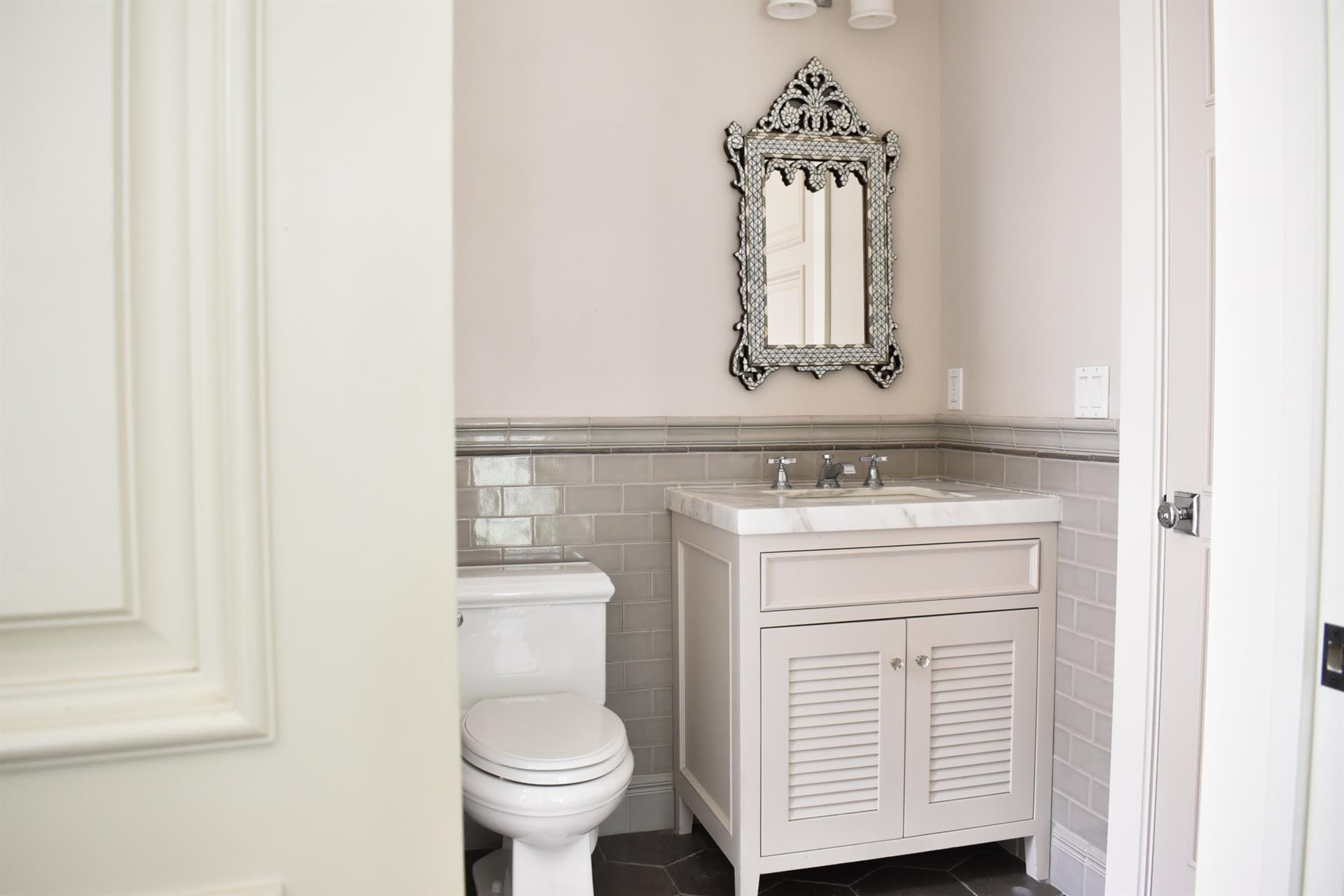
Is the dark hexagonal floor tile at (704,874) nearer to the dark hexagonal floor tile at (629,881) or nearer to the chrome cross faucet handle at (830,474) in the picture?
the dark hexagonal floor tile at (629,881)

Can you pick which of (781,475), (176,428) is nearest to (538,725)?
(781,475)

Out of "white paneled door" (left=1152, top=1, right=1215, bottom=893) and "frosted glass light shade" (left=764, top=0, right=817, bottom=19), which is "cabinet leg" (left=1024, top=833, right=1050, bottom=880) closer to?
"white paneled door" (left=1152, top=1, right=1215, bottom=893)

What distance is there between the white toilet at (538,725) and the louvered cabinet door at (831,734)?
15.3 inches

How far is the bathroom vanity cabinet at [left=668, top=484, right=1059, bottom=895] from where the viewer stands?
2162mm

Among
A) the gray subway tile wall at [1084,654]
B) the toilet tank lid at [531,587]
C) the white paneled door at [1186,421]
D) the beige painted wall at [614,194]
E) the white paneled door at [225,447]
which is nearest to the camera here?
the white paneled door at [225,447]

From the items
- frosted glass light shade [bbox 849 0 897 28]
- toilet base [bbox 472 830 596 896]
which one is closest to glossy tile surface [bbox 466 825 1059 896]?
toilet base [bbox 472 830 596 896]

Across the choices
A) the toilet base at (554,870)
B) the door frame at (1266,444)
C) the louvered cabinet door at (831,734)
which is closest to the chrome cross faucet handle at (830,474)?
the louvered cabinet door at (831,734)

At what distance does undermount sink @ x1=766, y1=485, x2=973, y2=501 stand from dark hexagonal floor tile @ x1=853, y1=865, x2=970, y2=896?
0.94 m

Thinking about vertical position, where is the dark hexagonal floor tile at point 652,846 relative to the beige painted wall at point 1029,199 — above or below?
below

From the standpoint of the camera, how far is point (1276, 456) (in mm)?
752

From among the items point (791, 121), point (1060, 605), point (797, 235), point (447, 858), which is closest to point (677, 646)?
point (1060, 605)

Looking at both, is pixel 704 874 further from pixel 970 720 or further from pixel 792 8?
pixel 792 8

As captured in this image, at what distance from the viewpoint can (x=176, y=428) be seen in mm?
634

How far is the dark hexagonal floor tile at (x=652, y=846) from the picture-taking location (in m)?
2.50
